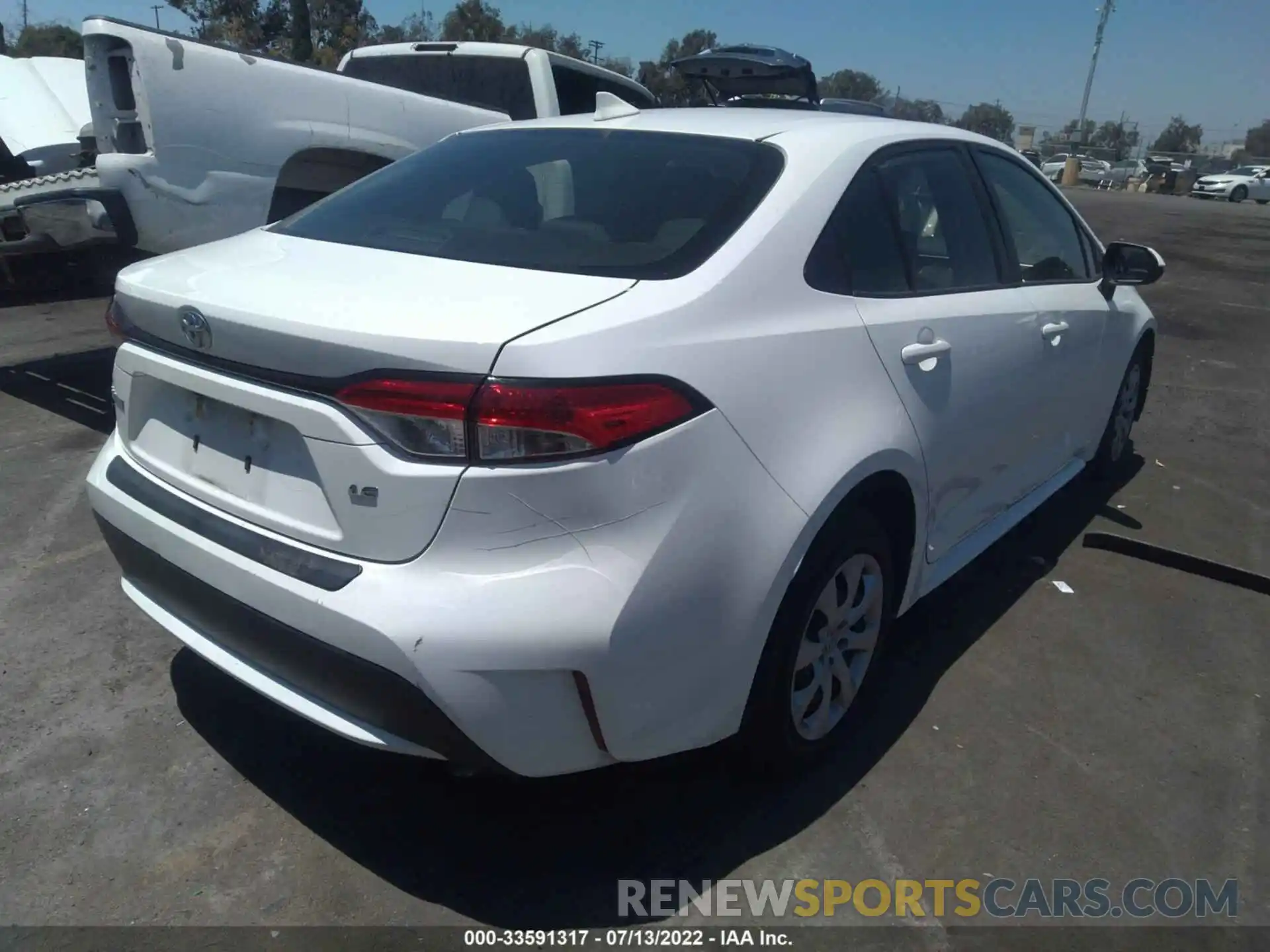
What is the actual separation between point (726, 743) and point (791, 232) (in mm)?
1324

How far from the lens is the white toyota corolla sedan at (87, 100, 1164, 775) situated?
1.94m

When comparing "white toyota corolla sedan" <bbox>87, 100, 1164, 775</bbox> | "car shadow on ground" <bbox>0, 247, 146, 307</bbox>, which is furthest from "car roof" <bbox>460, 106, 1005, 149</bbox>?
"car shadow on ground" <bbox>0, 247, 146, 307</bbox>

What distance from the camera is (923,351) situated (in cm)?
279

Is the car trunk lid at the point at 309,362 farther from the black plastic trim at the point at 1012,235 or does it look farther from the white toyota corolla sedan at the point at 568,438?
the black plastic trim at the point at 1012,235

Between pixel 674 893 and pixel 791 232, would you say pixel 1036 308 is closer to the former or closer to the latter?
pixel 791 232

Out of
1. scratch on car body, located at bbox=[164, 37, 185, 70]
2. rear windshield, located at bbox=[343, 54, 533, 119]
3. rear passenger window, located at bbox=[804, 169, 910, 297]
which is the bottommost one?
rear passenger window, located at bbox=[804, 169, 910, 297]

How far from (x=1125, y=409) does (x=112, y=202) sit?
511cm

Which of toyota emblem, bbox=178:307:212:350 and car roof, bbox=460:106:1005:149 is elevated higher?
car roof, bbox=460:106:1005:149

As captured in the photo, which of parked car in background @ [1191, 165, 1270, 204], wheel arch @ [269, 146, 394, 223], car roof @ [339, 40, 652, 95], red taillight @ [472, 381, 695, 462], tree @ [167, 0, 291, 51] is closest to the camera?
red taillight @ [472, 381, 695, 462]

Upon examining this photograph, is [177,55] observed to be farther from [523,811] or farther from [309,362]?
[523,811]

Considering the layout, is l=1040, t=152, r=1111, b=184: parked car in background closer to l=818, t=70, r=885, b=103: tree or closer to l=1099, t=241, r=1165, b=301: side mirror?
l=818, t=70, r=885, b=103: tree

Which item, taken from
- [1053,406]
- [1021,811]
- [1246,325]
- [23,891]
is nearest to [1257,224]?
[1246,325]

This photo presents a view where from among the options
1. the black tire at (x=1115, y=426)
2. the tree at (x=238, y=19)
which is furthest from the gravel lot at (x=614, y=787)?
the tree at (x=238, y=19)

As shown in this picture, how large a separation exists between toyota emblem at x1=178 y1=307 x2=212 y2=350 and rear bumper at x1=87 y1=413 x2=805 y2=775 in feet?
1.29
